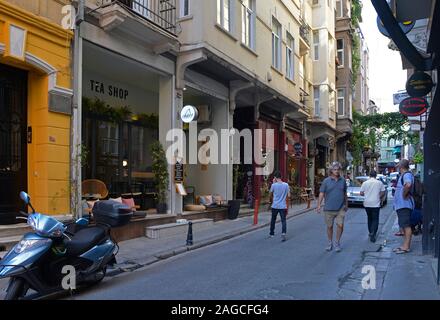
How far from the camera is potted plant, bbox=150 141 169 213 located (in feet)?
42.3

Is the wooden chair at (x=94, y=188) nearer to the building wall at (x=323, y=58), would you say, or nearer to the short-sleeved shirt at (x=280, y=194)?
the short-sleeved shirt at (x=280, y=194)

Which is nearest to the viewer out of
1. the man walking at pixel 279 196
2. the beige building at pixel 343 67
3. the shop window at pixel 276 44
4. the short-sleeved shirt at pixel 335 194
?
the short-sleeved shirt at pixel 335 194

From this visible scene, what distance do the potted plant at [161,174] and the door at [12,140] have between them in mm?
4100

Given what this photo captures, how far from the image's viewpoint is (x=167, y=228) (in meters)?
11.9

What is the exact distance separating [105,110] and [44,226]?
850cm

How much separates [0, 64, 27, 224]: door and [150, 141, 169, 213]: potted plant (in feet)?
13.5

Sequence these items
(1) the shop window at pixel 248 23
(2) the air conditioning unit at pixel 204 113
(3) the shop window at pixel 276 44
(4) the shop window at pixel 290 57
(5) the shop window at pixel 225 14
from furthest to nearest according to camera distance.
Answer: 1. (4) the shop window at pixel 290 57
2. (3) the shop window at pixel 276 44
3. (1) the shop window at pixel 248 23
4. (2) the air conditioning unit at pixel 204 113
5. (5) the shop window at pixel 225 14

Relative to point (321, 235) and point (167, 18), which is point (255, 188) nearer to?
point (321, 235)

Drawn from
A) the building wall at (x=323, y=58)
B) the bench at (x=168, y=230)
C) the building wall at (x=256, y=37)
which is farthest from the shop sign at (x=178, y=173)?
the building wall at (x=323, y=58)

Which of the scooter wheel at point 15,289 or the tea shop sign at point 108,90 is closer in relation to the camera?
the scooter wheel at point 15,289

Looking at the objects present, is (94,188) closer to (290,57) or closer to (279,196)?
(279,196)

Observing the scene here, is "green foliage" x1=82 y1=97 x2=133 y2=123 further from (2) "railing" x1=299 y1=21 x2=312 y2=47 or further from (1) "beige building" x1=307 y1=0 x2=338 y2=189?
(1) "beige building" x1=307 y1=0 x2=338 y2=189

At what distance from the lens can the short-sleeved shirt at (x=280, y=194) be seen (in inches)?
469
